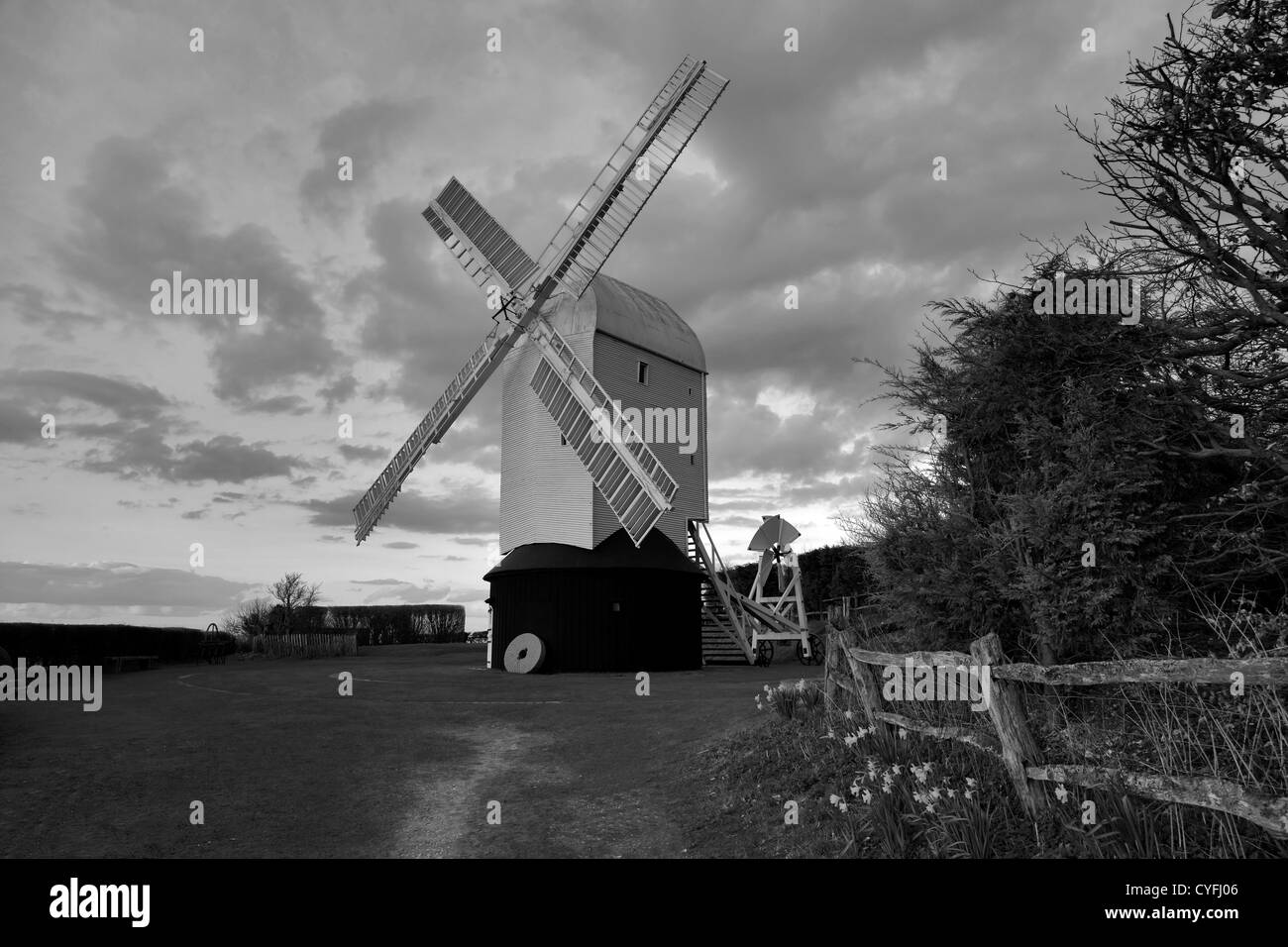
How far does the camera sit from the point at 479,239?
26.3m

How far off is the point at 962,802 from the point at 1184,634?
11.3 ft

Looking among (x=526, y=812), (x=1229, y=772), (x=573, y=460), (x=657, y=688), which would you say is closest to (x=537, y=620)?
(x=573, y=460)

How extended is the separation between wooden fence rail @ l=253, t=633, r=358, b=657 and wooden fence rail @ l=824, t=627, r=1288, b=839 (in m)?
30.2

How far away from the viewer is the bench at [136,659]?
2572 cm

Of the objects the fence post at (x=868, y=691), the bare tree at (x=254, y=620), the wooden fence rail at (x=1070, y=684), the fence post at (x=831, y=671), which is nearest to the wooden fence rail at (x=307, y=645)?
the bare tree at (x=254, y=620)

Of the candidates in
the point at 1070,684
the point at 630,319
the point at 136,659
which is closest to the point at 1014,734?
the point at 1070,684

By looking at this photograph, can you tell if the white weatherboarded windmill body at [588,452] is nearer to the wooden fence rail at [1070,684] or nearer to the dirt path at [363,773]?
the dirt path at [363,773]

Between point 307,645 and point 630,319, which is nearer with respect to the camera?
point 630,319

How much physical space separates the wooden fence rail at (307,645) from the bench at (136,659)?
620 cm

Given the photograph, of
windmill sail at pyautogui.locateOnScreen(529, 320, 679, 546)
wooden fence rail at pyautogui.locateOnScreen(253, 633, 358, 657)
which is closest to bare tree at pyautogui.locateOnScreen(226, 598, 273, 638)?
wooden fence rail at pyautogui.locateOnScreen(253, 633, 358, 657)

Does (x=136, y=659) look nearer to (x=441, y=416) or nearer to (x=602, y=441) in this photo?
(x=441, y=416)

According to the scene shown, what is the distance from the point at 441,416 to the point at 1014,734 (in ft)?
69.0

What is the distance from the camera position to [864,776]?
768 centimetres
